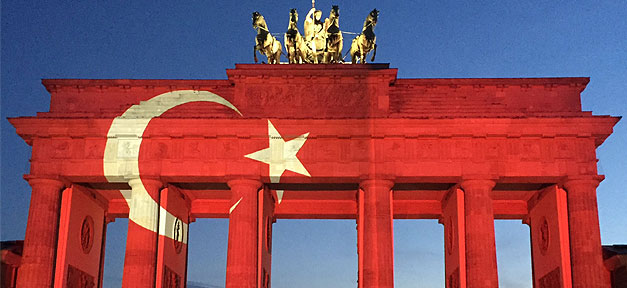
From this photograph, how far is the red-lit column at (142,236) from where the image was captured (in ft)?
111

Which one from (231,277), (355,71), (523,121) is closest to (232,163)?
(231,277)

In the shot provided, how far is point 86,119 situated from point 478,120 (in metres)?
19.3

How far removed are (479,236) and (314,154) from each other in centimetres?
886

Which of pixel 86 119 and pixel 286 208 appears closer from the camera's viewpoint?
pixel 86 119

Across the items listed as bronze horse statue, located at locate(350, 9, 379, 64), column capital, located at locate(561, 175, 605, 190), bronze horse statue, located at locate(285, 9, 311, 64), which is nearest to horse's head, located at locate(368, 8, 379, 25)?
bronze horse statue, located at locate(350, 9, 379, 64)

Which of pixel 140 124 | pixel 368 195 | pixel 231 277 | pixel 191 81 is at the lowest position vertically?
pixel 231 277

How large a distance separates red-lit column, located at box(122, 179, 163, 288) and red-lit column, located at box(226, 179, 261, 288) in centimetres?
372

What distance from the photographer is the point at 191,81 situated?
3712cm

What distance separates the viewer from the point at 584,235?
1321 inches

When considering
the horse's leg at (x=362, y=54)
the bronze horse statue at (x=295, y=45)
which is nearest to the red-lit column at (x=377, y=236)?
the horse's leg at (x=362, y=54)

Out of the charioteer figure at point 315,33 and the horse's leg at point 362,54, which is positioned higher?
the charioteer figure at point 315,33

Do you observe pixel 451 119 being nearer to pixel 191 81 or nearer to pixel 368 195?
pixel 368 195

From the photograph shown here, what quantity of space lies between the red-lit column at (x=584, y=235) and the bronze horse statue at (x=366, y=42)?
12.2 m

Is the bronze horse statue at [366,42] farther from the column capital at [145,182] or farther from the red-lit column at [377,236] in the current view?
the column capital at [145,182]
